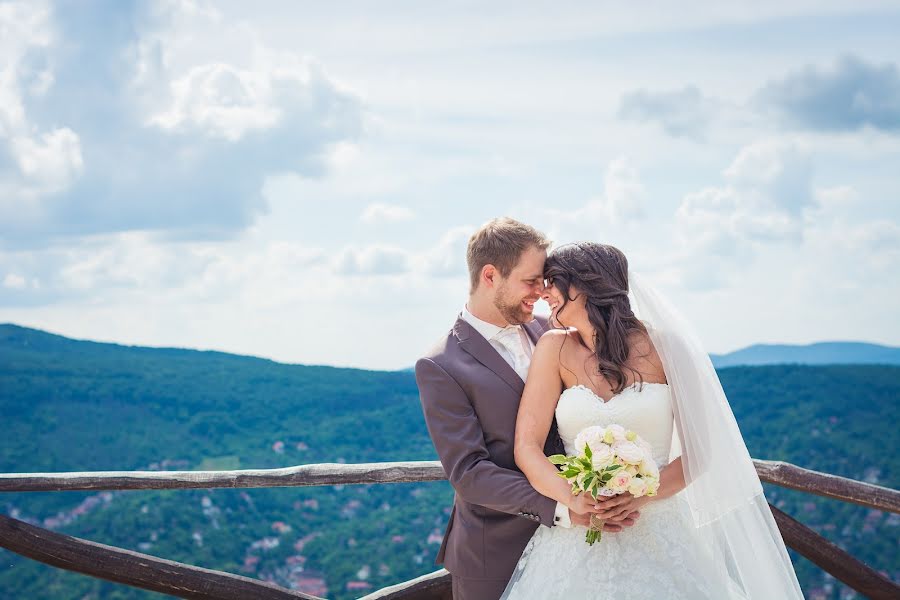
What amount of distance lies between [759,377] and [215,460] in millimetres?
10223

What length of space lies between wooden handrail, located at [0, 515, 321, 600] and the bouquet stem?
74.2 inches

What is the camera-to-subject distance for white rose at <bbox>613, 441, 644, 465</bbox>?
2.95 metres

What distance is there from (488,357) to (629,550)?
935mm

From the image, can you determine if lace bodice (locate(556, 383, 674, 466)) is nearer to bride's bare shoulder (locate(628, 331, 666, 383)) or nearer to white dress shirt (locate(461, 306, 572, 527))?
bride's bare shoulder (locate(628, 331, 666, 383))

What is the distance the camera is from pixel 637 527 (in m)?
3.34

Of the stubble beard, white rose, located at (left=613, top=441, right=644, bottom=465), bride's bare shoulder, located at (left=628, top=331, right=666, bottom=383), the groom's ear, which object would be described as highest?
the groom's ear

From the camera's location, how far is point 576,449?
3201 millimetres

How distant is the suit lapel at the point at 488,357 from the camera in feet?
11.6

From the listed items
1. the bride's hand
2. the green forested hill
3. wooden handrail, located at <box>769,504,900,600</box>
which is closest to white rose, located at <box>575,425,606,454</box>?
the bride's hand

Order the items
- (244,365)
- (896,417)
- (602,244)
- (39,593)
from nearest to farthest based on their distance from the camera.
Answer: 1. (602,244)
2. (39,593)
3. (896,417)
4. (244,365)

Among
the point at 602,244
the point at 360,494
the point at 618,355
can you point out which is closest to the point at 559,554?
the point at 618,355

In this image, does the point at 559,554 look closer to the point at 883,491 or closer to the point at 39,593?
the point at 883,491

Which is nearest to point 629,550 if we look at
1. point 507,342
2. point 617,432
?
point 617,432

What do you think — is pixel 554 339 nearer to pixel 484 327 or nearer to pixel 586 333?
pixel 586 333
